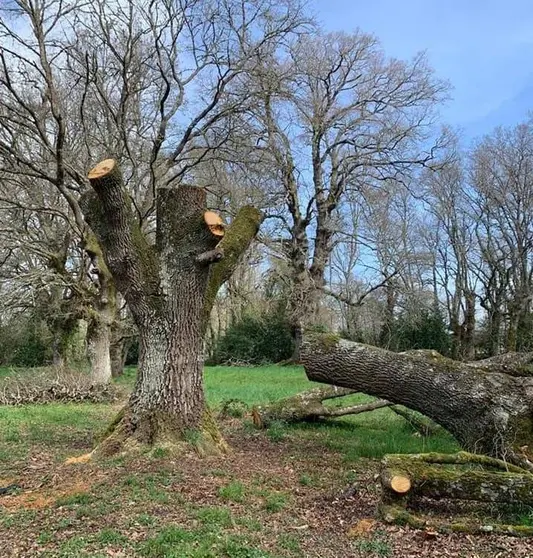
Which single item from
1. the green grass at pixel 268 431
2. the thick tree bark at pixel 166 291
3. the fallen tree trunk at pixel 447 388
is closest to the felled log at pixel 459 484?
the fallen tree trunk at pixel 447 388

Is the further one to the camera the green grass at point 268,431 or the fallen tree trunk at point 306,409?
the fallen tree trunk at point 306,409

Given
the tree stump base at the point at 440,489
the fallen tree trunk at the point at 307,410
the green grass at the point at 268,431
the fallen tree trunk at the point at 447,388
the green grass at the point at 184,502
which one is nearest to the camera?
the green grass at the point at 184,502

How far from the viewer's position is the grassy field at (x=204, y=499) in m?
3.93

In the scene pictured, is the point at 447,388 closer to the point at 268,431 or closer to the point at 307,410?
the point at 268,431

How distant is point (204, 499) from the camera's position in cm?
482

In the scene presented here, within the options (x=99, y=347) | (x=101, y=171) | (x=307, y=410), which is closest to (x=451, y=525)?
(x=101, y=171)

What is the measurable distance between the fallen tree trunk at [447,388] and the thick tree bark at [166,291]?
4.89 feet

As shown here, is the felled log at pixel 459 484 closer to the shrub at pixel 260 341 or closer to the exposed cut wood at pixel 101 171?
the exposed cut wood at pixel 101 171

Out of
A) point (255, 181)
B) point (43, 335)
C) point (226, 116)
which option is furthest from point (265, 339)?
point (226, 116)

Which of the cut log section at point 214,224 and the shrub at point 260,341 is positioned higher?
the cut log section at point 214,224

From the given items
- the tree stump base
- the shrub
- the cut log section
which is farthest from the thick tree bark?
the shrub

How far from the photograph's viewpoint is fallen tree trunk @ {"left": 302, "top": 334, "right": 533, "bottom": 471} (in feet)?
19.9

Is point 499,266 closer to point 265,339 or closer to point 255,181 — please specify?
point 265,339

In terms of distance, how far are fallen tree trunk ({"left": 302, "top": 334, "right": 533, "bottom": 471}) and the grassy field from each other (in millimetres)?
993
